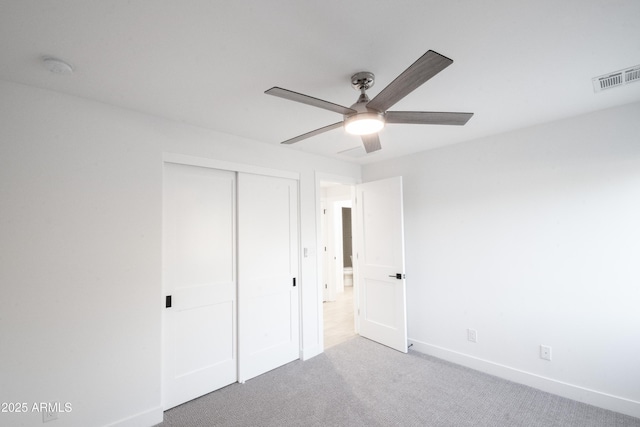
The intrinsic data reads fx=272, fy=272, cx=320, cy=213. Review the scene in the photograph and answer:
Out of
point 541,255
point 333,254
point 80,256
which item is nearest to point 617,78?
point 541,255

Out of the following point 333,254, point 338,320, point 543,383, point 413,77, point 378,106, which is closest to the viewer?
point 413,77

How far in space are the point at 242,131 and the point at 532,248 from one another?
10.2 ft

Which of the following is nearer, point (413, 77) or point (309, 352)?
point (413, 77)

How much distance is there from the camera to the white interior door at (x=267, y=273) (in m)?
2.88

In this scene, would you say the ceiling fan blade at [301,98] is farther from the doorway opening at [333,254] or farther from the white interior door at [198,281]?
the doorway opening at [333,254]

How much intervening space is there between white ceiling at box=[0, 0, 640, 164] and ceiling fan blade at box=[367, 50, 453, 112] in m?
0.28

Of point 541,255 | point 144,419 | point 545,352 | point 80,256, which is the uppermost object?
point 80,256

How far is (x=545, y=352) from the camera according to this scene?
8.51 feet

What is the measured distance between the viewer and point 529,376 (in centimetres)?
267

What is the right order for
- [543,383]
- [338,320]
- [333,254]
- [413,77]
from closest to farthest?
[413,77], [543,383], [338,320], [333,254]

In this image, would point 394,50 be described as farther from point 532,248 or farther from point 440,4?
point 532,248

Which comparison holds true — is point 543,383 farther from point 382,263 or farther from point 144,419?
point 144,419

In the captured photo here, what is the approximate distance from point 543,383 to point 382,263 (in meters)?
1.93

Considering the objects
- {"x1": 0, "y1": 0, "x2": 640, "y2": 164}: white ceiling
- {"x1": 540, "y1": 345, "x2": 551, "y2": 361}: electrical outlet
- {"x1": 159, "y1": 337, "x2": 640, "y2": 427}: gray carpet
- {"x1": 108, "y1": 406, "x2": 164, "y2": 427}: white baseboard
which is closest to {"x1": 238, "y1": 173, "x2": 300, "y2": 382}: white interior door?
{"x1": 159, "y1": 337, "x2": 640, "y2": 427}: gray carpet
